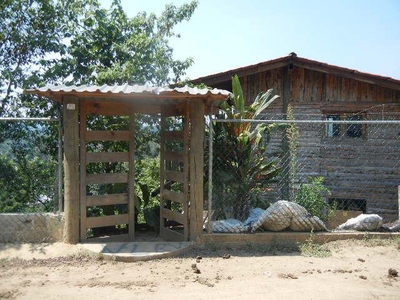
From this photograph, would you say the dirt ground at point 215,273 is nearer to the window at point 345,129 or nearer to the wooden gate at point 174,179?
the wooden gate at point 174,179

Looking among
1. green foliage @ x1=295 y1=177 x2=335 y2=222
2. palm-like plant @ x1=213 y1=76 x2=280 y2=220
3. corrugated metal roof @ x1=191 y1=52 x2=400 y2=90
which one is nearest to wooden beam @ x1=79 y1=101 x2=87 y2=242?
palm-like plant @ x1=213 y1=76 x2=280 y2=220

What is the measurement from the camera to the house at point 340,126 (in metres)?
10.7

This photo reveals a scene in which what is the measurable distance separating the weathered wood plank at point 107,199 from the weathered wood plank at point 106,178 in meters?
0.24

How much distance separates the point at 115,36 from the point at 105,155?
4.25m

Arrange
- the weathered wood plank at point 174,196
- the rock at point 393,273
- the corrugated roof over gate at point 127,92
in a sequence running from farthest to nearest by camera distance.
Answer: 1. the weathered wood plank at point 174,196
2. the corrugated roof over gate at point 127,92
3. the rock at point 393,273

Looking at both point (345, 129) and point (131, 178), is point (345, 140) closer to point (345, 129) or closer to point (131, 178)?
point (345, 129)

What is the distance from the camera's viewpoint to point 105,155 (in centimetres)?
640

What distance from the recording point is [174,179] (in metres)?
6.55

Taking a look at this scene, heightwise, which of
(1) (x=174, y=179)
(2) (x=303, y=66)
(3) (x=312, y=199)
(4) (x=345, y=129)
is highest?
(2) (x=303, y=66)

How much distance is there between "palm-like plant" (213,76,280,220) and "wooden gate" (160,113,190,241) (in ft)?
2.45

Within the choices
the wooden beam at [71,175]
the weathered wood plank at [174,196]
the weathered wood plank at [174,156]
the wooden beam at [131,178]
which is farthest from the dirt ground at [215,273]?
the weathered wood plank at [174,156]

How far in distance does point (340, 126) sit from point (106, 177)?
739cm

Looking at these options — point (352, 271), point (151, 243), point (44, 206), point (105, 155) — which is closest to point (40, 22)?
point (44, 206)

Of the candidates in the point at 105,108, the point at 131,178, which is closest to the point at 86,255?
the point at 131,178
